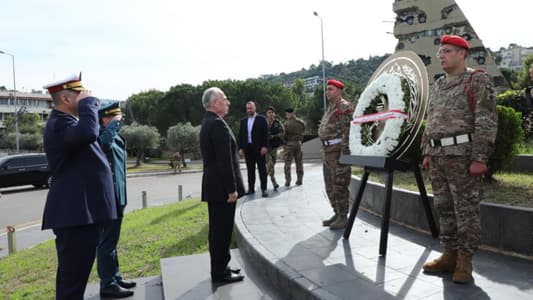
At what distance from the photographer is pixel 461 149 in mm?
3127

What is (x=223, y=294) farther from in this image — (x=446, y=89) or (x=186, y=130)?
(x=186, y=130)

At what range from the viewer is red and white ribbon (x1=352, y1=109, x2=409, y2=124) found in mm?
4023

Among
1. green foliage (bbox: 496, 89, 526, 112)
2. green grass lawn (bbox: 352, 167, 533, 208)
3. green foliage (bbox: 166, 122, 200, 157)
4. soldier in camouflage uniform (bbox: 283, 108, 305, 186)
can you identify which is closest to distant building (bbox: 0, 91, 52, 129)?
green foliage (bbox: 166, 122, 200, 157)

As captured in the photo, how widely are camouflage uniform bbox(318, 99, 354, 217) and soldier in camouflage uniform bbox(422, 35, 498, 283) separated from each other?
1580mm

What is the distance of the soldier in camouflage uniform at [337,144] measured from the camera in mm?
4898

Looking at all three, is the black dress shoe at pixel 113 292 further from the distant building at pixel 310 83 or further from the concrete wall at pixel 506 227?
the distant building at pixel 310 83

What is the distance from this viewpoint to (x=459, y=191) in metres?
3.14

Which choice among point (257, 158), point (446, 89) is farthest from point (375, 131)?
point (257, 158)

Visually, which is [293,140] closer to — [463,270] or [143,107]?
[463,270]

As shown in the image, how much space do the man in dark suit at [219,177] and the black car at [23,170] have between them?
15.9m

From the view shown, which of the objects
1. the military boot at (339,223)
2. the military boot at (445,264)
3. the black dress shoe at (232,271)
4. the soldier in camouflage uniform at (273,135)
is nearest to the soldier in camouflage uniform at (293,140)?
the soldier in camouflage uniform at (273,135)

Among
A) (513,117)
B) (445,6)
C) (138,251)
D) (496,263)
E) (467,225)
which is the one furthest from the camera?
(445,6)

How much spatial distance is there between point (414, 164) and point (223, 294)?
2344mm

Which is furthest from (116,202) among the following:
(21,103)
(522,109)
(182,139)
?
(21,103)
